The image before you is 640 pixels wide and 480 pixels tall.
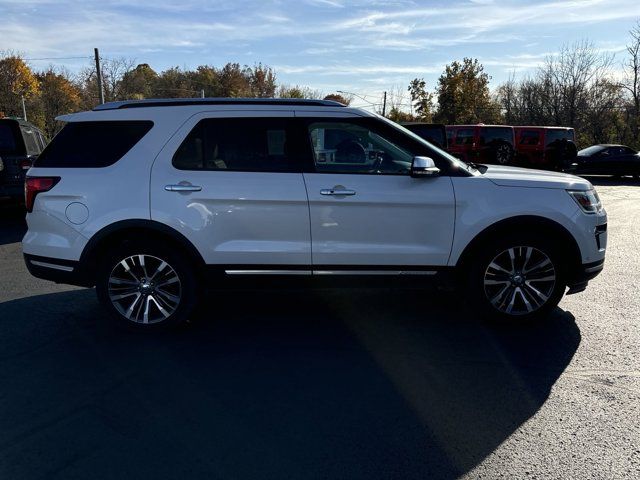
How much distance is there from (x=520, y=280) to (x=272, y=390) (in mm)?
2409

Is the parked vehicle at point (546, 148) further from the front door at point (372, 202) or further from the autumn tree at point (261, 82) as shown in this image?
the autumn tree at point (261, 82)

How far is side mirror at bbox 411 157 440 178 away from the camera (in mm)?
4234

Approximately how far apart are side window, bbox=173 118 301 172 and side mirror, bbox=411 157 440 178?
956mm

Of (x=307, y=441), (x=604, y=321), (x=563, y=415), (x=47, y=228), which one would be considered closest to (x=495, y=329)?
(x=604, y=321)

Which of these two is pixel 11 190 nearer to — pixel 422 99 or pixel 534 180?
pixel 534 180

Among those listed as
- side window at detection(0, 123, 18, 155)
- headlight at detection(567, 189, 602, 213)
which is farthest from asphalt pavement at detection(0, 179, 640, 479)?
side window at detection(0, 123, 18, 155)

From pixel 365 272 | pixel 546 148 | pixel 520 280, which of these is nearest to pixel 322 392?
pixel 365 272

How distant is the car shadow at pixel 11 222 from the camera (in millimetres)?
8891

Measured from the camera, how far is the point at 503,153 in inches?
833

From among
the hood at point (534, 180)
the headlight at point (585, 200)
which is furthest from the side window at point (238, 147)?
the headlight at point (585, 200)

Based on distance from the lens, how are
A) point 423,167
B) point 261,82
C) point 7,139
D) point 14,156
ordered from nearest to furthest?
1. point 423,167
2. point 14,156
3. point 7,139
4. point 261,82

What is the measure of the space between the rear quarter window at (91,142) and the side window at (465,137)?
61.9ft

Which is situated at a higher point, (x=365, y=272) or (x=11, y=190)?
(x=11, y=190)

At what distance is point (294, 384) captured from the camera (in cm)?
362
